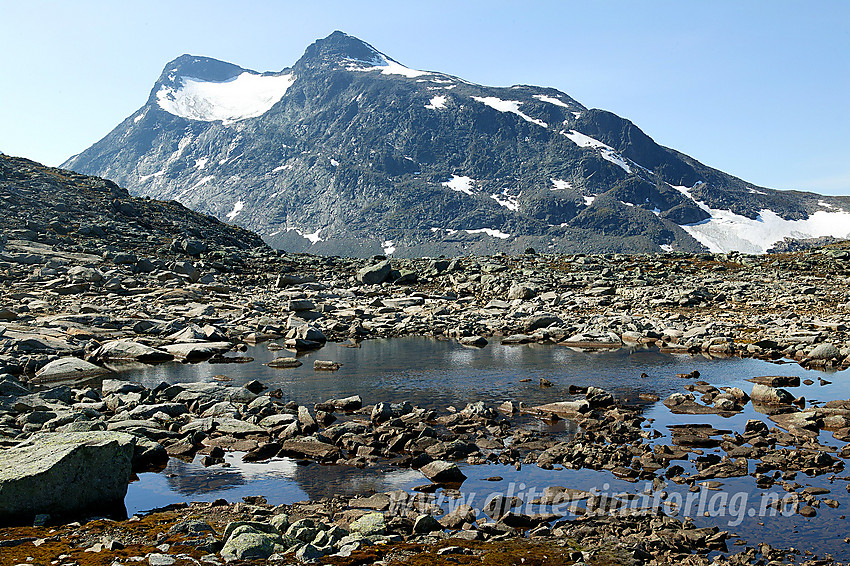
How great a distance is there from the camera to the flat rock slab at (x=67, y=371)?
91.9 ft

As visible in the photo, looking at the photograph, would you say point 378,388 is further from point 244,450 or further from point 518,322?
point 518,322

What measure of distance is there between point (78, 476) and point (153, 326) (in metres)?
29.2

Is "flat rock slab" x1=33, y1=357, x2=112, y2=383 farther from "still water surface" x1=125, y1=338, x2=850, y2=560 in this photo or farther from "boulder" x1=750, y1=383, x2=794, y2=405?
"boulder" x1=750, y1=383, x2=794, y2=405

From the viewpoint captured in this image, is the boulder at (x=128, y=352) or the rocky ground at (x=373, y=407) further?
the boulder at (x=128, y=352)

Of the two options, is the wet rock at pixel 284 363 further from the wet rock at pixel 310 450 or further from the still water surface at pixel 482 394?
the wet rock at pixel 310 450

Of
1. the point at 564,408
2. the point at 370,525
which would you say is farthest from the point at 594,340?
the point at 370,525

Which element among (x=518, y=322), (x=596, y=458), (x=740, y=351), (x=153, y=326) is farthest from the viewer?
(x=518, y=322)

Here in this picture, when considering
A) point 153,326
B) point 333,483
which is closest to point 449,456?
point 333,483

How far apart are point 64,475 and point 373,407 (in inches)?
452

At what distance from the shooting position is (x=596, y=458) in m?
16.0

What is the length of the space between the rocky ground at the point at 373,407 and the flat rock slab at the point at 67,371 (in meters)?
0.13

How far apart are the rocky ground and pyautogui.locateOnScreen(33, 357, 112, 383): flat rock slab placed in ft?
0.43

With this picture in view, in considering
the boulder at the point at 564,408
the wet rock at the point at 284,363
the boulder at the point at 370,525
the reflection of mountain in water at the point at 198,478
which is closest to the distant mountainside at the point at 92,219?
the wet rock at the point at 284,363

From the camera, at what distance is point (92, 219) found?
79062mm
